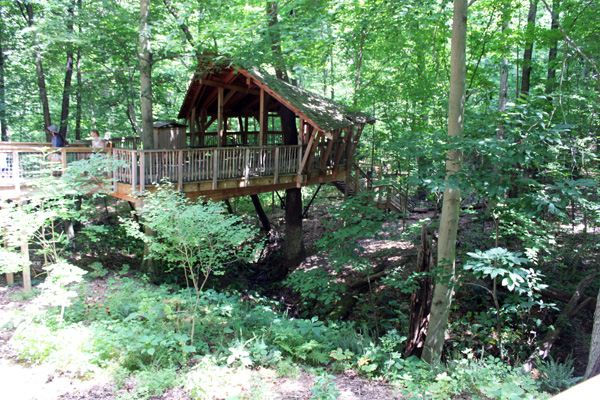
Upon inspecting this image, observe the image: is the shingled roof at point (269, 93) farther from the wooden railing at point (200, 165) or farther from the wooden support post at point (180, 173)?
the wooden support post at point (180, 173)

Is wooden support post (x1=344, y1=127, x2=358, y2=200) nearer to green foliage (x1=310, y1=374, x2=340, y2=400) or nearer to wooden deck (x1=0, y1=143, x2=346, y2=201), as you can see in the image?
wooden deck (x1=0, y1=143, x2=346, y2=201)

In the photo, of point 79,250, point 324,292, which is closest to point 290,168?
point 324,292

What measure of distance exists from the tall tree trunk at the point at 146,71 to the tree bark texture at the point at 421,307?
26.9 feet

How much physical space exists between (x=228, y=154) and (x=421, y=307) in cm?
632

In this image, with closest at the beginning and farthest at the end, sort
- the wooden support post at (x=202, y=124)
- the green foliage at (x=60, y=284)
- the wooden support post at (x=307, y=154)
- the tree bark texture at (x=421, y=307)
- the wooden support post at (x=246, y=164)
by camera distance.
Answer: the green foliage at (x=60, y=284) < the tree bark texture at (x=421, y=307) < the wooden support post at (x=246, y=164) < the wooden support post at (x=307, y=154) < the wooden support post at (x=202, y=124)

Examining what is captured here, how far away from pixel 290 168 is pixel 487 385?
8.54 meters

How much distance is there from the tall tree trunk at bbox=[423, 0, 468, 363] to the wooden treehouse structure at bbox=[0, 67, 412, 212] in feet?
17.6

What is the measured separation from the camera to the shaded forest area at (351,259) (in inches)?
Answer: 187

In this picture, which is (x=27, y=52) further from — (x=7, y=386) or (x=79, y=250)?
(x=7, y=386)

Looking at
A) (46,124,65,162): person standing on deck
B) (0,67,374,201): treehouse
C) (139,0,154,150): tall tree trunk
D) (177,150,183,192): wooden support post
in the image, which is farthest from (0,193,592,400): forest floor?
(139,0,154,150): tall tree trunk

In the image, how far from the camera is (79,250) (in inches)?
472

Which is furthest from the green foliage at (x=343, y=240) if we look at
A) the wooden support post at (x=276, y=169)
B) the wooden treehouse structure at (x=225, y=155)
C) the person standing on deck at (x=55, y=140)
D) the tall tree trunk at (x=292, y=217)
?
the person standing on deck at (x=55, y=140)

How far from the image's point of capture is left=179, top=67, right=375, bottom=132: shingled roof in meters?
11.1

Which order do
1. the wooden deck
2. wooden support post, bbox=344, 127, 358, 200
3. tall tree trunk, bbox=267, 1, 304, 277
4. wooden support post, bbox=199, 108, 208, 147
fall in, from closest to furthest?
the wooden deck → tall tree trunk, bbox=267, 1, 304, 277 → wooden support post, bbox=344, 127, 358, 200 → wooden support post, bbox=199, 108, 208, 147
